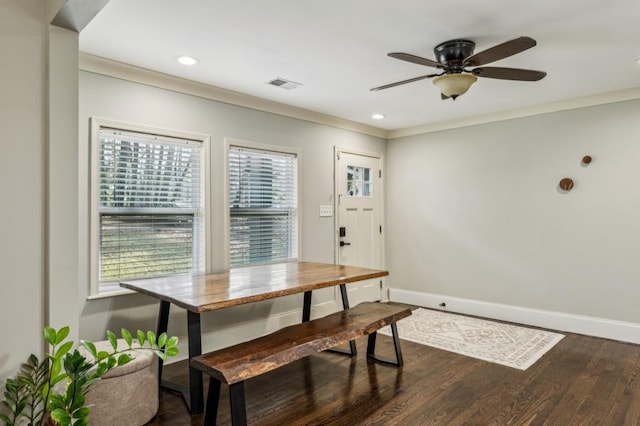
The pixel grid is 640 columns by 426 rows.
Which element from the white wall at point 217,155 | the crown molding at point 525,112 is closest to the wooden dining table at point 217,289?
the white wall at point 217,155

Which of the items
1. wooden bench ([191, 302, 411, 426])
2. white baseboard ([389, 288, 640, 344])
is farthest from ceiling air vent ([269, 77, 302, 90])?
white baseboard ([389, 288, 640, 344])

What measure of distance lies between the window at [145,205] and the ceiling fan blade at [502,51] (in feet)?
7.67

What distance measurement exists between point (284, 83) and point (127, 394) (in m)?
2.65

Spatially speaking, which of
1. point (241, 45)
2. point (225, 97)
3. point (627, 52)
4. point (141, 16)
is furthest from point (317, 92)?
point (627, 52)

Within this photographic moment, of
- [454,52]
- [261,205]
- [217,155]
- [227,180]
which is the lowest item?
[261,205]

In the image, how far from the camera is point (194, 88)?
3.45 meters

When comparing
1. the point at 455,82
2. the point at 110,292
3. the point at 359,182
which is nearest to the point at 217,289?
the point at 110,292

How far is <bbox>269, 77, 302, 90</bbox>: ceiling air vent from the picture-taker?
11.2 feet

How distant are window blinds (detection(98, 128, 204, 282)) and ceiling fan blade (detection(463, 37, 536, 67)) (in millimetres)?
2371

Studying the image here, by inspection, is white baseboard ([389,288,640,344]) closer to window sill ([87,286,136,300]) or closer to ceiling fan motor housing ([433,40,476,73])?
ceiling fan motor housing ([433,40,476,73])

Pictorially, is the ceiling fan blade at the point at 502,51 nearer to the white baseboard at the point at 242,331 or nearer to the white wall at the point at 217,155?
the white wall at the point at 217,155

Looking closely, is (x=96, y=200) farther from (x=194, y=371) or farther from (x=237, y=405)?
(x=237, y=405)

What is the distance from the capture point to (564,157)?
4.12m

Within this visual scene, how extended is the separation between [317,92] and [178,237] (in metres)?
1.87
